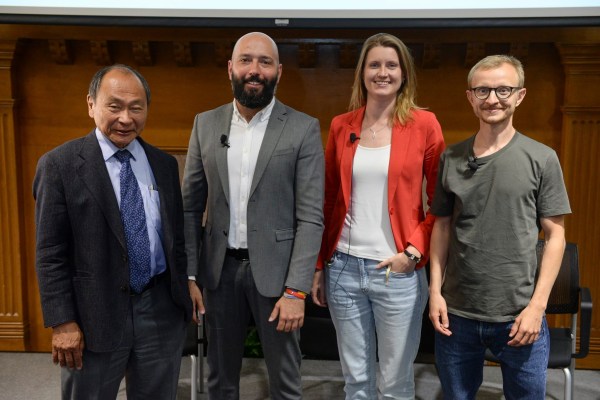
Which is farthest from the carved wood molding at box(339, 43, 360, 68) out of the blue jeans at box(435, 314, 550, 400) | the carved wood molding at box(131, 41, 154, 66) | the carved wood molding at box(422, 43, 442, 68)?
the blue jeans at box(435, 314, 550, 400)

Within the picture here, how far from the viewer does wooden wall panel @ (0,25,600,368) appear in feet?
10.4

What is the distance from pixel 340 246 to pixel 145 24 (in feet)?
5.25

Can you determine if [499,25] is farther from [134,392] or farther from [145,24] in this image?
[134,392]

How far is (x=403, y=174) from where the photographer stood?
200 cm

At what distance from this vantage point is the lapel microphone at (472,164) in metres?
1.77

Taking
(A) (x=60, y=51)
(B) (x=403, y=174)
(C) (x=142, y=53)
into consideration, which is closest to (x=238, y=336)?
(B) (x=403, y=174)

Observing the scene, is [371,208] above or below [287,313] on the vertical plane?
above

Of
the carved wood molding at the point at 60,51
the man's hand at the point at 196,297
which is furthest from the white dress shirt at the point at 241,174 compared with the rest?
the carved wood molding at the point at 60,51

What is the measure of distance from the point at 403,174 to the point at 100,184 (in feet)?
3.11

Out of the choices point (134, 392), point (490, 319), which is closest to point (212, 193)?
point (134, 392)

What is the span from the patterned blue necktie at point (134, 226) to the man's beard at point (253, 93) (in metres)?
0.43

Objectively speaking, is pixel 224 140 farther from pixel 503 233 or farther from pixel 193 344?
pixel 193 344

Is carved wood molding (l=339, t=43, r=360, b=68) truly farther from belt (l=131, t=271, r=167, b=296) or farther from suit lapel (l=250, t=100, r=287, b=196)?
belt (l=131, t=271, r=167, b=296)

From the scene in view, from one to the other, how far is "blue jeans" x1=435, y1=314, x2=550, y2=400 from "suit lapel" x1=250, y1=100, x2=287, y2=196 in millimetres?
742
